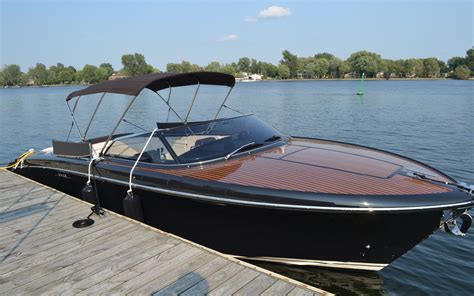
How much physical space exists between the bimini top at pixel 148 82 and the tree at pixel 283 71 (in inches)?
4110

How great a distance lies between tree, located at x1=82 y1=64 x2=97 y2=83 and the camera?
90375 mm

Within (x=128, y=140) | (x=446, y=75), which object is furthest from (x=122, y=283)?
(x=446, y=75)

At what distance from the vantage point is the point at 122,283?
3.14 metres

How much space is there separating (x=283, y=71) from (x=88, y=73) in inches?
2190

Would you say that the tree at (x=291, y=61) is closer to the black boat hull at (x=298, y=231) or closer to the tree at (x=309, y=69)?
the tree at (x=309, y=69)

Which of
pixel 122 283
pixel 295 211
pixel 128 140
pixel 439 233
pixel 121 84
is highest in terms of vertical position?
pixel 121 84

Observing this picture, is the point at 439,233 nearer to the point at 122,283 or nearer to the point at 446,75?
the point at 122,283

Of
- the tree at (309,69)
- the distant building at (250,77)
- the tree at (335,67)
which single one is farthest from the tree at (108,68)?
the tree at (335,67)

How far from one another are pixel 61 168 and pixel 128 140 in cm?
146

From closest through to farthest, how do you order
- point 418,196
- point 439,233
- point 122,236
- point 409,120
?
point 418,196
point 122,236
point 439,233
point 409,120

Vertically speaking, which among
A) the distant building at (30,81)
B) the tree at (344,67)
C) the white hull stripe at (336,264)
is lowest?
the white hull stripe at (336,264)

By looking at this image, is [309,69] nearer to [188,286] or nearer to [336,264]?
[336,264]

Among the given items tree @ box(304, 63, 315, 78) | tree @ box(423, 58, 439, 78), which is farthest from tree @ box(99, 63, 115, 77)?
tree @ box(423, 58, 439, 78)

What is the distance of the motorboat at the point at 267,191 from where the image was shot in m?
3.53
